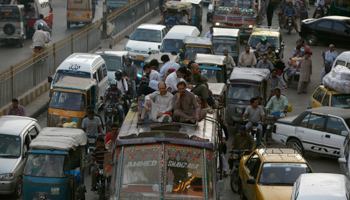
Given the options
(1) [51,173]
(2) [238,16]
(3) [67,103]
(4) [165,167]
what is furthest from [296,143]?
(2) [238,16]

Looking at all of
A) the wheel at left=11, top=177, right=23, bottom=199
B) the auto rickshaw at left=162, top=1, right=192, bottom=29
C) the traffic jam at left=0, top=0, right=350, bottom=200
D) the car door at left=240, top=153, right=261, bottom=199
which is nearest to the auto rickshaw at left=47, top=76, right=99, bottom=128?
the traffic jam at left=0, top=0, right=350, bottom=200

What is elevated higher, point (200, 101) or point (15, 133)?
point (200, 101)

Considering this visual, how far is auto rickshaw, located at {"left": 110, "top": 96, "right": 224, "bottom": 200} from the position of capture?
11570 mm

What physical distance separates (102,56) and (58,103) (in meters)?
6.28

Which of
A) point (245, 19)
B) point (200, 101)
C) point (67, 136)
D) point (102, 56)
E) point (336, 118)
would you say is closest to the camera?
point (200, 101)

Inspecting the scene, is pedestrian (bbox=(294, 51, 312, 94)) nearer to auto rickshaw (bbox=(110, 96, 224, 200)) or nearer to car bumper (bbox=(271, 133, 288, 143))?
car bumper (bbox=(271, 133, 288, 143))

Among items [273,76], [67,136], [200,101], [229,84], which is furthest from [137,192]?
[273,76]

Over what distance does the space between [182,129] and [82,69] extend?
428 inches

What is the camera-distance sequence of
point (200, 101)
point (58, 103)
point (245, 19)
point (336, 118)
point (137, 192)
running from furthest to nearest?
1. point (245, 19)
2. point (58, 103)
3. point (336, 118)
4. point (200, 101)
5. point (137, 192)

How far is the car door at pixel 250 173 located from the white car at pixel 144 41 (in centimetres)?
1528

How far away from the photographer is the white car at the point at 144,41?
31156 millimetres

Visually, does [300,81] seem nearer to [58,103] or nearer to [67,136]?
[58,103]

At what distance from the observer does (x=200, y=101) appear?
14805 mm

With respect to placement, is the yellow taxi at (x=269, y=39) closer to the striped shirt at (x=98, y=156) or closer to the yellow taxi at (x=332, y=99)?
the yellow taxi at (x=332, y=99)
